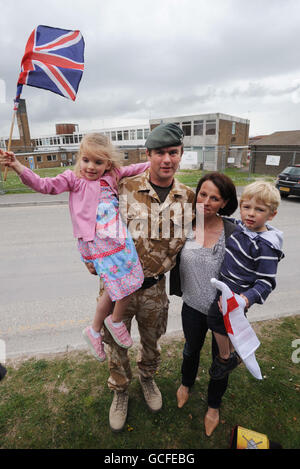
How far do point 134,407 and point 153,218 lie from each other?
183 cm

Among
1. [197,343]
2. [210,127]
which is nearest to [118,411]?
[197,343]

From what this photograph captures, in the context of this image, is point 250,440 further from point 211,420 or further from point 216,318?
point 216,318

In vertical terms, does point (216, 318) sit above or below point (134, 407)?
above

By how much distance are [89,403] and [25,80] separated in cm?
279

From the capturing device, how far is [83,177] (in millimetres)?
1967

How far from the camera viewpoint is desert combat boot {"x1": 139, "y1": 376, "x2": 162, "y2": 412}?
8.00 feet

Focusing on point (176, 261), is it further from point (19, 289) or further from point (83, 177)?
point (19, 289)

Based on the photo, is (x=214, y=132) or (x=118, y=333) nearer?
(x=118, y=333)

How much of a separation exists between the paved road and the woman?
1.13 m

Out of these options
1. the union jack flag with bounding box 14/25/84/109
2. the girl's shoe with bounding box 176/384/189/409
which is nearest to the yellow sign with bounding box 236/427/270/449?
the girl's shoe with bounding box 176/384/189/409

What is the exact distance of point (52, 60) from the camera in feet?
6.49

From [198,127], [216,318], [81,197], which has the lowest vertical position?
[216,318]

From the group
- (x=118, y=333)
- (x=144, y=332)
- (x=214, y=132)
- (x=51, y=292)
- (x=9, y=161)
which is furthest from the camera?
(x=214, y=132)
